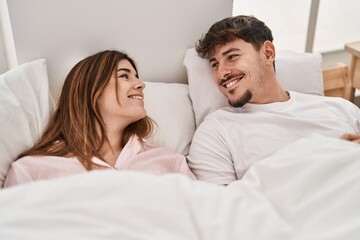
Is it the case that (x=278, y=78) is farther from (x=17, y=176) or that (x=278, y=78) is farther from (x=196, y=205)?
(x=17, y=176)

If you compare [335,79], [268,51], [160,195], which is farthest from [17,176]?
[335,79]

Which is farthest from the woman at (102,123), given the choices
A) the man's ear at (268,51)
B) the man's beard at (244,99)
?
the man's ear at (268,51)

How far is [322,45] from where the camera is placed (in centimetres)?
224

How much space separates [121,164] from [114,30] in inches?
20.5

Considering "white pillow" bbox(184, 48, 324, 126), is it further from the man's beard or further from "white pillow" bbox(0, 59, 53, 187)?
"white pillow" bbox(0, 59, 53, 187)

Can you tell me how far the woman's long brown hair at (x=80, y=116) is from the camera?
108cm

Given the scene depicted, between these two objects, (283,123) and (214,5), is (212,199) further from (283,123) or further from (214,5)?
(214,5)

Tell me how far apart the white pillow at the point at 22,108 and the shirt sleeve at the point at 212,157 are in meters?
0.49

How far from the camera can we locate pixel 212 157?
115 centimetres

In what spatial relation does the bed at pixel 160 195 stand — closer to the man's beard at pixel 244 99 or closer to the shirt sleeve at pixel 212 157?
the shirt sleeve at pixel 212 157

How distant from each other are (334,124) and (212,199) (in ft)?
2.23

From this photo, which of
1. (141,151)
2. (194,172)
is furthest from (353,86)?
(141,151)

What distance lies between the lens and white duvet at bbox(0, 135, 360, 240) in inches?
26.2

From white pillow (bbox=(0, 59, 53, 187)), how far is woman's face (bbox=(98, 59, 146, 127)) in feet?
0.66
